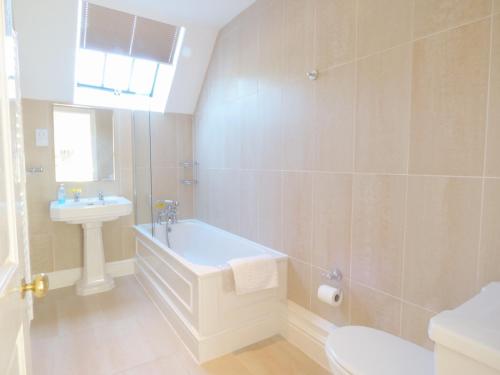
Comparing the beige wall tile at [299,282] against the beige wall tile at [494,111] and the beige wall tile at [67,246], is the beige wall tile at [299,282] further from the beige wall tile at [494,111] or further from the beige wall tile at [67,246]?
the beige wall tile at [67,246]

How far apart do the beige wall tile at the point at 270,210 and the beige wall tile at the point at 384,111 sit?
0.78 meters

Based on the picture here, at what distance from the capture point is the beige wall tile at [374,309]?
63.2 inches

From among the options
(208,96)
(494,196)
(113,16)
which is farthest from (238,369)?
(113,16)

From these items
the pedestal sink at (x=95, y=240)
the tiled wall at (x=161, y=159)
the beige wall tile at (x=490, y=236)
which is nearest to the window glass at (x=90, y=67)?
the tiled wall at (x=161, y=159)

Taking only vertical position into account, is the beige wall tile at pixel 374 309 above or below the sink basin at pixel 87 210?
below

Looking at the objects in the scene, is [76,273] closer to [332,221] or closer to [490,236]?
[332,221]

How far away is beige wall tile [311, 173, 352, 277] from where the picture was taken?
1836 mm

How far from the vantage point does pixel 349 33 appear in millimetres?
1770

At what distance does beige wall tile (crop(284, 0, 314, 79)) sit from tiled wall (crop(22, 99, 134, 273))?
203 cm

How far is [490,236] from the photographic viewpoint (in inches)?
48.9

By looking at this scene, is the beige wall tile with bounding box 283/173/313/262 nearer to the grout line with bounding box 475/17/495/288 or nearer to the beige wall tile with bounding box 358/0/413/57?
the beige wall tile with bounding box 358/0/413/57

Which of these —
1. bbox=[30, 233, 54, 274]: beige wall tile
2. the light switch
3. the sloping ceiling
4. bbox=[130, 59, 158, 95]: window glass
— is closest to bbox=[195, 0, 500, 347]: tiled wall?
the sloping ceiling

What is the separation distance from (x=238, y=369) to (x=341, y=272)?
90 centimetres

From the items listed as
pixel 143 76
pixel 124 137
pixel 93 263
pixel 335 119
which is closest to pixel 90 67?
pixel 143 76
